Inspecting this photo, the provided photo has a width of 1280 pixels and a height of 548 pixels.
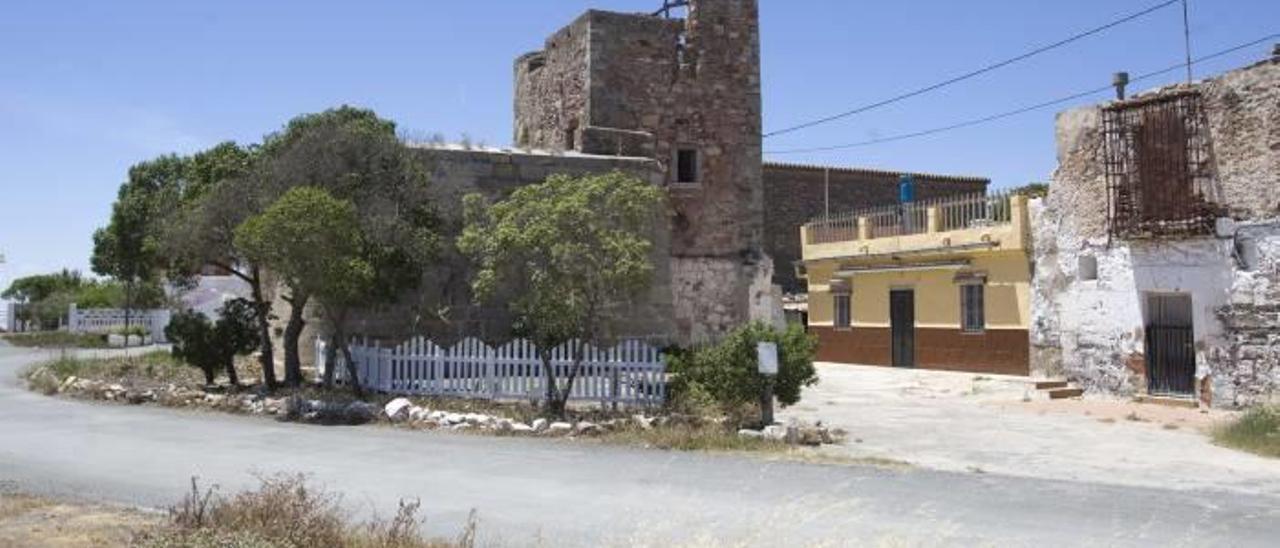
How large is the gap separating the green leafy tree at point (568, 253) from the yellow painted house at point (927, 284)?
12.8 meters

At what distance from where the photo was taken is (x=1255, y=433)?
1244 cm

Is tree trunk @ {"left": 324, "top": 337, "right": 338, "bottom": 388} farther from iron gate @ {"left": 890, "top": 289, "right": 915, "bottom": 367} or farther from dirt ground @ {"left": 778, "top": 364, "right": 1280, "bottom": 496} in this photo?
iron gate @ {"left": 890, "top": 289, "right": 915, "bottom": 367}

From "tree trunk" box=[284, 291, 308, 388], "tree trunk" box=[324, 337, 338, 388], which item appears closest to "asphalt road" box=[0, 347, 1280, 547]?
"tree trunk" box=[324, 337, 338, 388]

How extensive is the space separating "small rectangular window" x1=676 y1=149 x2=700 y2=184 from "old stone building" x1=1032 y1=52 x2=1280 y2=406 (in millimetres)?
7799

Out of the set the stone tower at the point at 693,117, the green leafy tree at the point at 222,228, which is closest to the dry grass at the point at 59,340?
the stone tower at the point at 693,117

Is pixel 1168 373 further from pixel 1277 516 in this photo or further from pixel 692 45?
pixel 692 45

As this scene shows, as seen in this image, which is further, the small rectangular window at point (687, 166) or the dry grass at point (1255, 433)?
the small rectangular window at point (687, 166)

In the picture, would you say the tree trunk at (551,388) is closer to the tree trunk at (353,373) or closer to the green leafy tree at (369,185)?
the green leafy tree at (369,185)

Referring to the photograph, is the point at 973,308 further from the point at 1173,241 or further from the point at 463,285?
the point at 463,285

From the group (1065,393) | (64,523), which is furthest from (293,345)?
(1065,393)

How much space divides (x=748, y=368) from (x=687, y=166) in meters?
12.5

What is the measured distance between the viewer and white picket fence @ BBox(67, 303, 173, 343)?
4066 centimetres

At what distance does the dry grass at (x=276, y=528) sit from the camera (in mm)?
5719

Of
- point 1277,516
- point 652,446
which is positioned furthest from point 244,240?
point 1277,516
